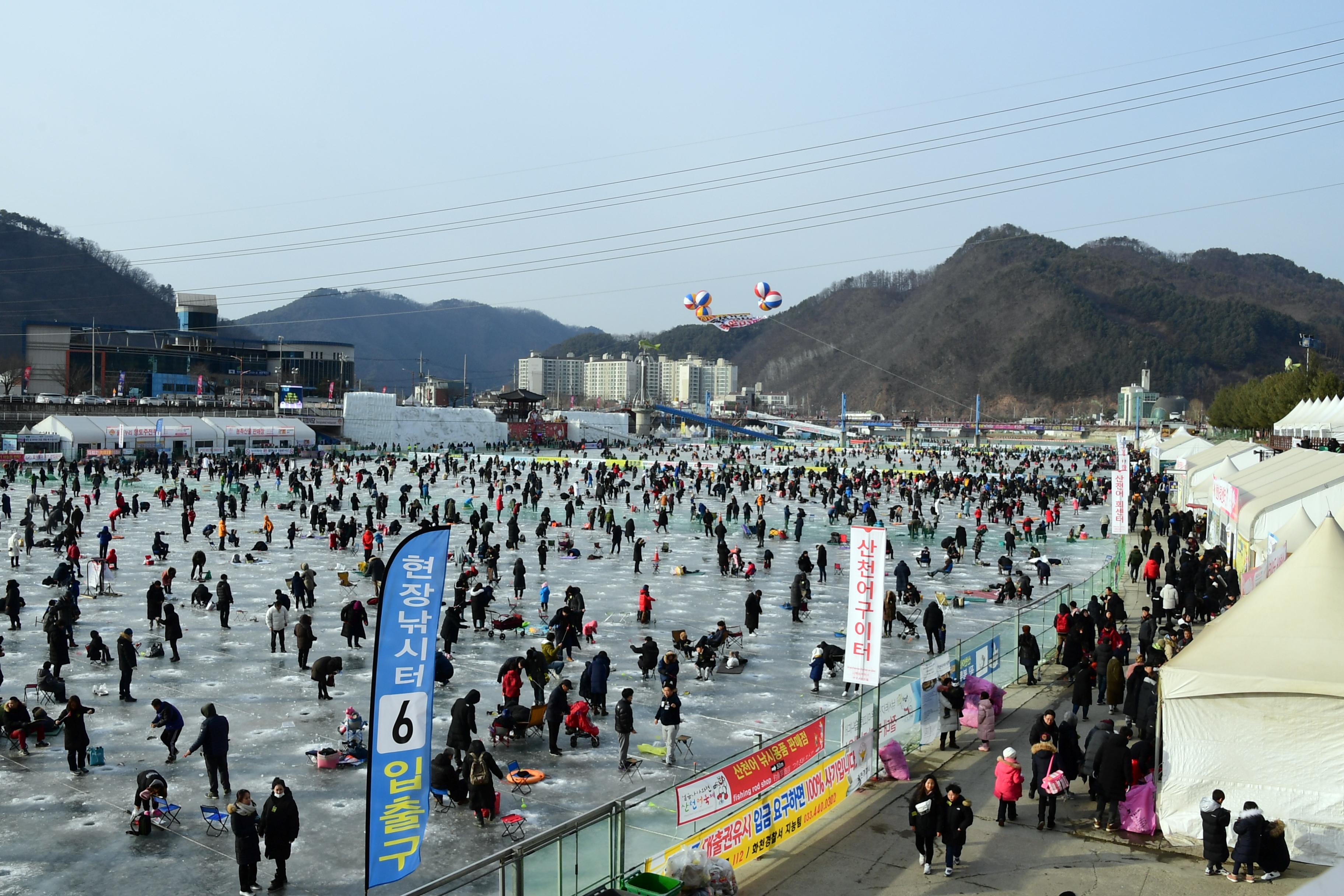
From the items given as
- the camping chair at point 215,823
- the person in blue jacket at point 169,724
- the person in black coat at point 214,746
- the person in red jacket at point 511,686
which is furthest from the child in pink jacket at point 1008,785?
the person in blue jacket at point 169,724

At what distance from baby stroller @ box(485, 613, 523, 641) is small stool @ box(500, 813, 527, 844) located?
297 inches

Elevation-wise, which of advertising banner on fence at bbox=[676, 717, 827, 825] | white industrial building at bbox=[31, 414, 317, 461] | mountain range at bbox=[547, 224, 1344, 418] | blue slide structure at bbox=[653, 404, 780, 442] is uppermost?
mountain range at bbox=[547, 224, 1344, 418]

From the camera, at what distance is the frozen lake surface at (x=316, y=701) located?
8.05m

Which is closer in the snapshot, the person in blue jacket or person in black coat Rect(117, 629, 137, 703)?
the person in blue jacket

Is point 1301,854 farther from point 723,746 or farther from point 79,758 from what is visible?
point 79,758

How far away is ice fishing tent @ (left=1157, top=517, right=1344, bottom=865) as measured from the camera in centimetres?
786

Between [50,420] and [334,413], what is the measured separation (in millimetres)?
24708

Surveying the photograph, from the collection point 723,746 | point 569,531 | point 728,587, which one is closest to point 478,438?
point 569,531

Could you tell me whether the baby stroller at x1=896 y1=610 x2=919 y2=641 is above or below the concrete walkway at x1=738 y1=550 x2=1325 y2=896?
above

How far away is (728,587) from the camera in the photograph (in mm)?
21422

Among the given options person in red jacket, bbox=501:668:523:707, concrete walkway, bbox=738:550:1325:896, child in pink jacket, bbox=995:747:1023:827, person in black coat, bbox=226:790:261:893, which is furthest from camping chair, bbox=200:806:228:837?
child in pink jacket, bbox=995:747:1023:827

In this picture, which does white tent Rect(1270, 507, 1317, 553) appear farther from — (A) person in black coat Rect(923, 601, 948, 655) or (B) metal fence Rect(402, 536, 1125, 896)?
(B) metal fence Rect(402, 536, 1125, 896)

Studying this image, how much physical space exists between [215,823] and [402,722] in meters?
3.47

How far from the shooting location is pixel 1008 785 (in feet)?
28.2
